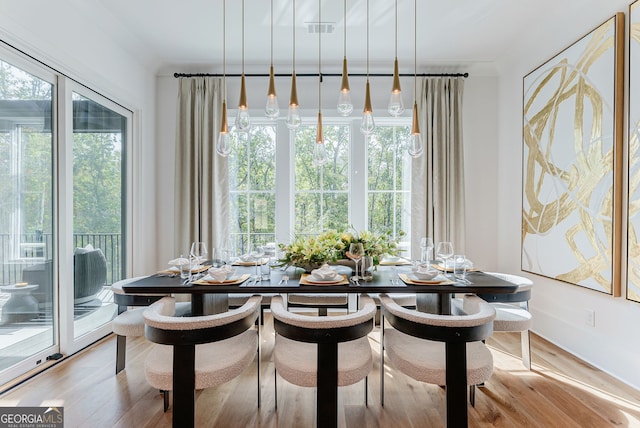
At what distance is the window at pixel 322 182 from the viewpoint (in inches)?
156

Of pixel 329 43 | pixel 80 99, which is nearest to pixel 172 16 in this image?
pixel 80 99

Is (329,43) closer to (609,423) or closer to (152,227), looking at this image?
(152,227)

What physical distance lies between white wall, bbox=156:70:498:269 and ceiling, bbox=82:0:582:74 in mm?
250

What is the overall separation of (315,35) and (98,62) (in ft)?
6.76

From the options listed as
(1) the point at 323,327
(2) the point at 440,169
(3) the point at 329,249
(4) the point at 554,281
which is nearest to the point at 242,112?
(3) the point at 329,249

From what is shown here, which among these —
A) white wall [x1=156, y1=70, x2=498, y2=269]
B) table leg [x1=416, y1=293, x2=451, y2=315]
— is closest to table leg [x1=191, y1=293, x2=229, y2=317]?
table leg [x1=416, y1=293, x2=451, y2=315]

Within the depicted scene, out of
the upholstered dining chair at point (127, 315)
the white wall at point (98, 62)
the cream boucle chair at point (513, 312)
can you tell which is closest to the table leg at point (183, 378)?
the upholstered dining chair at point (127, 315)

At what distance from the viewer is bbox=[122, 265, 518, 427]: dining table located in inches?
60.7

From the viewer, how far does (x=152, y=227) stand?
382 centimetres

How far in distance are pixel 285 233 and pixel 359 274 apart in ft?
6.03

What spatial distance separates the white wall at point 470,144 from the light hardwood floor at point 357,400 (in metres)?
1.62

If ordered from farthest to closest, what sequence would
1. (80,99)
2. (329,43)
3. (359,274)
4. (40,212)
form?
(329,43) < (80,99) < (40,212) < (359,274)

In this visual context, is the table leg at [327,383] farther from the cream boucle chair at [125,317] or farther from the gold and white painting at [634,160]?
the gold and white painting at [634,160]

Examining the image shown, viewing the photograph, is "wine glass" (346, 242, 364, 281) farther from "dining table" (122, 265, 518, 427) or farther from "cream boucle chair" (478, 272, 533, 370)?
"cream boucle chair" (478, 272, 533, 370)
